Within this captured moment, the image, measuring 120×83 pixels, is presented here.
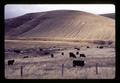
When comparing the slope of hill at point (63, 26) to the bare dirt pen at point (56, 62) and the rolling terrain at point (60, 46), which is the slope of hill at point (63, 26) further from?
the bare dirt pen at point (56, 62)

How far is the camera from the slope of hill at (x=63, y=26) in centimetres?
394

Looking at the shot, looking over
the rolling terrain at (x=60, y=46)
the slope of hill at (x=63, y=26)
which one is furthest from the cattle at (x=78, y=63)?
the slope of hill at (x=63, y=26)

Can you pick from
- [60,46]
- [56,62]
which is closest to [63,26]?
[60,46]

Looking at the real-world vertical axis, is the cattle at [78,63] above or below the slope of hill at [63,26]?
below

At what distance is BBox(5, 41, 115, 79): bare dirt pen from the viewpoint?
3830 millimetres

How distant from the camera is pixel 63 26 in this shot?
13.2ft

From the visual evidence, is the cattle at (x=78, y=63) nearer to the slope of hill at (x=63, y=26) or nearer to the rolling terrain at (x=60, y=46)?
the rolling terrain at (x=60, y=46)

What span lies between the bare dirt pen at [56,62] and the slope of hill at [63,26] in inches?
5.5

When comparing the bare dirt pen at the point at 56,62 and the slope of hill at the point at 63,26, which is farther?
the slope of hill at the point at 63,26

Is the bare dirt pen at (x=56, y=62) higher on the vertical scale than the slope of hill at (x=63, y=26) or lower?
lower

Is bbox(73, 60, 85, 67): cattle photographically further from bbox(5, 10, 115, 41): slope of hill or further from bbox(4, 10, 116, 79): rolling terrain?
bbox(5, 10, 115, 41): slope of hill

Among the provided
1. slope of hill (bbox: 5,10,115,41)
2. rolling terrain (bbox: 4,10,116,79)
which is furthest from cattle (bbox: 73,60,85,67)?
slope of hill (bbox: 5,10,115,41)

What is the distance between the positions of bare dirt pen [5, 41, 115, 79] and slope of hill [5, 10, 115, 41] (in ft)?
0.46

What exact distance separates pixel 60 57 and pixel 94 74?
22.2 inches
